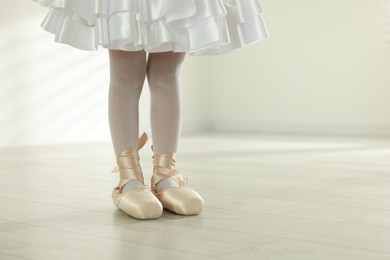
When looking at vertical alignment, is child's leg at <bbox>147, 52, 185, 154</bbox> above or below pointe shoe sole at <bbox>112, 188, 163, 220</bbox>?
above

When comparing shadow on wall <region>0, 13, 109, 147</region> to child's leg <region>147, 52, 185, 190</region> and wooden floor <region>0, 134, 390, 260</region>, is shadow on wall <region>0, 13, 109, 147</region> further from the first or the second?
child's leg <region>147, 52, 185, 190</region>

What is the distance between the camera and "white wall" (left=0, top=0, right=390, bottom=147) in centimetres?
357

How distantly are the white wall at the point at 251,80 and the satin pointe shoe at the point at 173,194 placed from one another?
2.15 metres

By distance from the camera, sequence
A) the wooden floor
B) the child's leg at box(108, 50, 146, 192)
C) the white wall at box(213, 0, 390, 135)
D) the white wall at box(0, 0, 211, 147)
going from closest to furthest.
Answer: the wooden floor < the child's leg at box(108, 50, 146, 192) < the white wall at box(0, 0, 211, 147) < the white wall at box(213, 0, 390, 135)

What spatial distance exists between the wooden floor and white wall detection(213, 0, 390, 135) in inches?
57.7

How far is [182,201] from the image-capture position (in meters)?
1.42

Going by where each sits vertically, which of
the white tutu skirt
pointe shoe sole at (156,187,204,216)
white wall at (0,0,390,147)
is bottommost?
white wall at (0,0,390,147)

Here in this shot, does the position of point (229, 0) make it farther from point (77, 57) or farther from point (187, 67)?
point (187, 67)

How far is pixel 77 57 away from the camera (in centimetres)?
384

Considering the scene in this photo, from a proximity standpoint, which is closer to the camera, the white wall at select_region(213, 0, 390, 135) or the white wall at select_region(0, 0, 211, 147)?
the white wall at select_region(0, 0, 211, 147)

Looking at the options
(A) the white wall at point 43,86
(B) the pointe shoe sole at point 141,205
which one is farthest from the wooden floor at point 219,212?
(A) the white wall at point 43,86

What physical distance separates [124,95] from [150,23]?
190 millimetres

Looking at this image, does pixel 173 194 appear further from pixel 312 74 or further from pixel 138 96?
pixel 312 74

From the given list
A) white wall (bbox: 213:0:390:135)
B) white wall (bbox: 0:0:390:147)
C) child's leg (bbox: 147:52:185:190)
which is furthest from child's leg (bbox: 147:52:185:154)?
white wall (bbox: 213:0:390:135)
